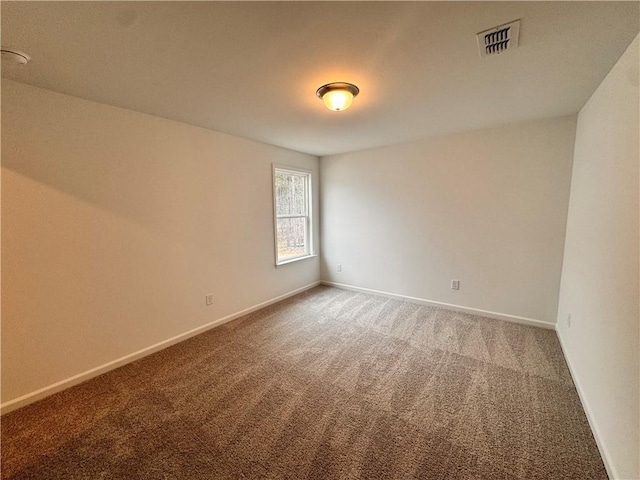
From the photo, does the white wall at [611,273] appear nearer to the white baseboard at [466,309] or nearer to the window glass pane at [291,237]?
the white baseboard at [466,309]

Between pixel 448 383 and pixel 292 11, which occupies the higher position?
pixel 292 11

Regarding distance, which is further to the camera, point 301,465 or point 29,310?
point 29,310

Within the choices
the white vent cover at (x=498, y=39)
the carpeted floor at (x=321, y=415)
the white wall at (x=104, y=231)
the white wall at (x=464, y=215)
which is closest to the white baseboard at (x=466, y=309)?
the white wall at (x=464, y=215)

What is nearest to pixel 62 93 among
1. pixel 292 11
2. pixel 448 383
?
pixel 292 11

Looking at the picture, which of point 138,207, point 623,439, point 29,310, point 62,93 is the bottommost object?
point 623,439

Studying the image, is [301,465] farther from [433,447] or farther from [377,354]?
[377,354]

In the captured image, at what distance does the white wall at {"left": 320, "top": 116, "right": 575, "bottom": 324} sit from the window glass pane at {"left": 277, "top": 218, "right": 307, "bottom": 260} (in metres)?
0.63

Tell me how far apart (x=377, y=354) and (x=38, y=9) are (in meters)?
3.14

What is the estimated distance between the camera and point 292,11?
121 cm

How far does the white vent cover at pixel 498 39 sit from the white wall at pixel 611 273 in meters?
0.64

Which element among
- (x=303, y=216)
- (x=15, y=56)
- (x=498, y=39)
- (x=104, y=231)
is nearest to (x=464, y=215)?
(x=498, y=39)

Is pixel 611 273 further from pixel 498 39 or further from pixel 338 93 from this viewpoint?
pixel 338 93

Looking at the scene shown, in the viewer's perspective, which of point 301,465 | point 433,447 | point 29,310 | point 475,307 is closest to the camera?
point 301,465

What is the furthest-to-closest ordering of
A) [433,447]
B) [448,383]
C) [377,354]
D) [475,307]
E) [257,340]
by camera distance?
[475,307] < [257,340] < [377,354] < [448,383] < [433,447]
